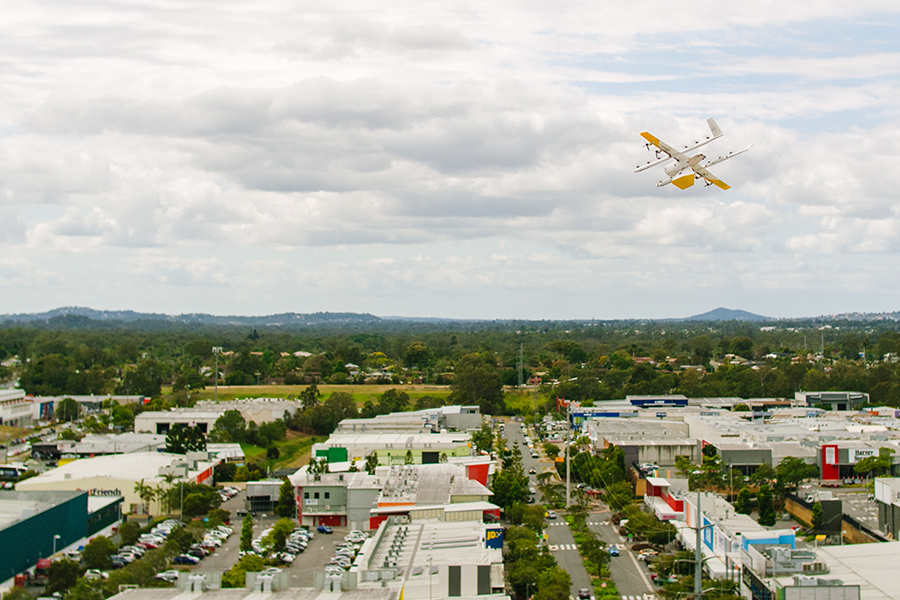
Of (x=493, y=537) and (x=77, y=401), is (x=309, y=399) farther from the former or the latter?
(x=493, y=537)

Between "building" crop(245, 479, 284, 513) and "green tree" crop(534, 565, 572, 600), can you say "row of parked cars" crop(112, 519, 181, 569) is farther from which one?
"green tree" crop(534, 565, 572, 600)

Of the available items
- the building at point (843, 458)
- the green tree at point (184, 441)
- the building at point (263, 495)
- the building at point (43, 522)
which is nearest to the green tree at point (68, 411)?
the green tree at point (184, 441)

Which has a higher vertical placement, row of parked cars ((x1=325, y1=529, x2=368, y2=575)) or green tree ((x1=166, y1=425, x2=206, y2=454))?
green tree ((x1=166, y1=425, x2=206, y2=454))

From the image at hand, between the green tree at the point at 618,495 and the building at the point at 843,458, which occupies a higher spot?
the building at the point at 843,458

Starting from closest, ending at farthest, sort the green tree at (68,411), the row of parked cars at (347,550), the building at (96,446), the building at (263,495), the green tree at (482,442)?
the row of parked cars at (347,550), the building at (263,495), the building at (96,446), the green tree at (482,442), the green tree at (68,411)

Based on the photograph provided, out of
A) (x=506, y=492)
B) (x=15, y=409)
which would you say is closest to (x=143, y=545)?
(x=506, y=492)

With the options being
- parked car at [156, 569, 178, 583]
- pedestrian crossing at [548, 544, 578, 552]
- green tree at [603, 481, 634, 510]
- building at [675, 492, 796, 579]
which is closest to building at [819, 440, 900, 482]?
green tree at [603, 481, 634, 510]

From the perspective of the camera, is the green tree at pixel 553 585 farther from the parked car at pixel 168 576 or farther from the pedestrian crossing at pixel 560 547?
the parked car at pixel 168 576

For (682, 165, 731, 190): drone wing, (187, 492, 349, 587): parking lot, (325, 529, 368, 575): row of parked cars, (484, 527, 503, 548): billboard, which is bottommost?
(187, 492, 349, 587): parking lot
